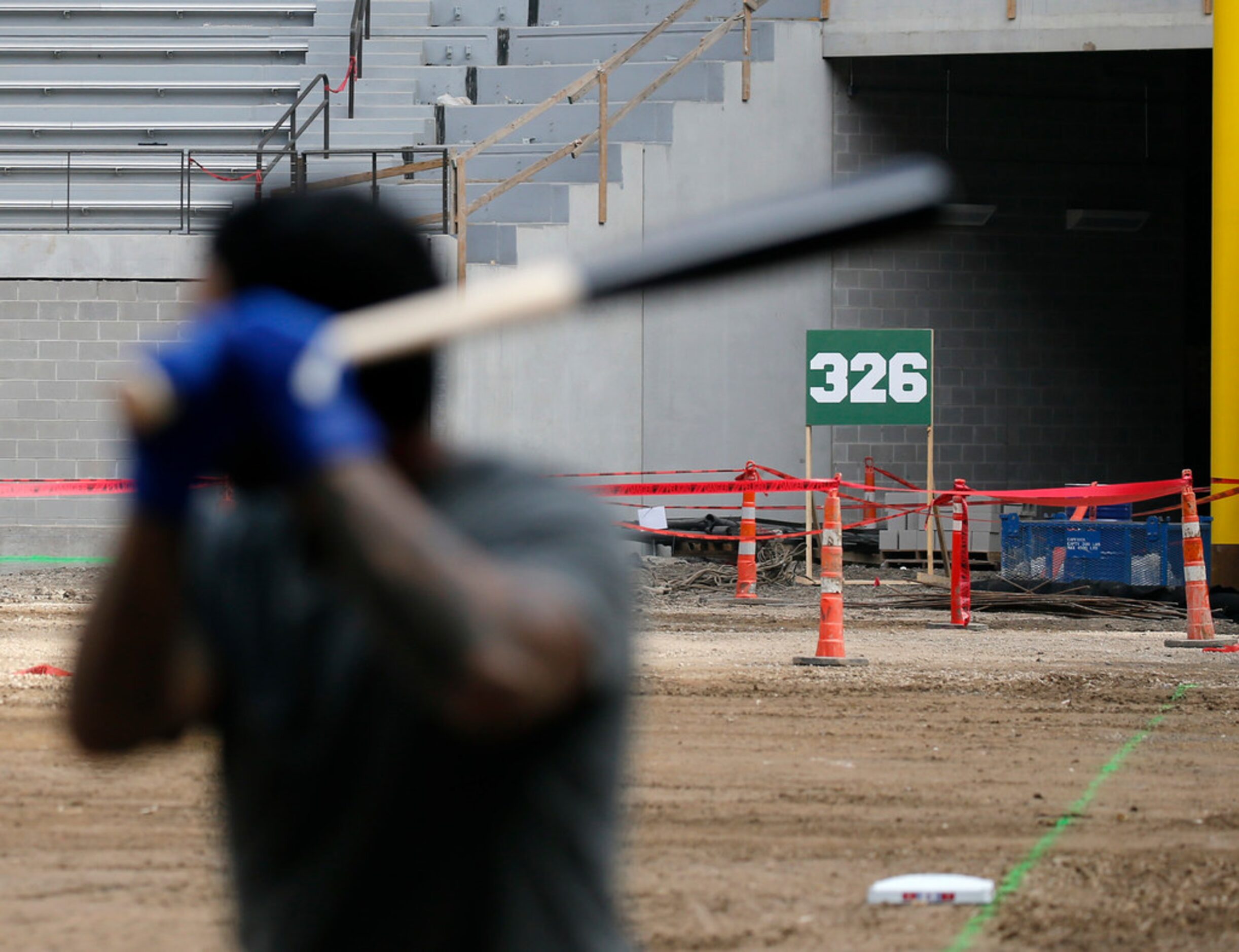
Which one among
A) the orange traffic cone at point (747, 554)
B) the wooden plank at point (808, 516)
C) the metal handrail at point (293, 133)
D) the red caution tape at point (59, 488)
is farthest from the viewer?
the metal handrail at point (293, 133)

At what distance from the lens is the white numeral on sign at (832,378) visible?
704 inches

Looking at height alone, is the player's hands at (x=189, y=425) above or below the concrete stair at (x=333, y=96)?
below

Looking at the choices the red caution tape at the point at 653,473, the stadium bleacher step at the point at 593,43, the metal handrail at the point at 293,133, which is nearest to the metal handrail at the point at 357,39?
the metal handrail at the point at 293,133

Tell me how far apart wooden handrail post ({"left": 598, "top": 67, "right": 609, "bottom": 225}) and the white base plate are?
1597 centimetres

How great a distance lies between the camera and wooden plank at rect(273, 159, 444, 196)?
18.4m

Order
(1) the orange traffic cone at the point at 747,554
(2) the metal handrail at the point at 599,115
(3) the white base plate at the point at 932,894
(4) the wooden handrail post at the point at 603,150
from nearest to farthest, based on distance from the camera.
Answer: (3) the white base plate at the point at 932,894 < (1) the orange traffic cone at the point at 747,554 < (2) the metal handrail at the point at 599,115 < (4) the wooden handrail post at the point at 603,150

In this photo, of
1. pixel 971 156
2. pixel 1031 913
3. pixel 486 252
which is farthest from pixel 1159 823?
pixel 971 156

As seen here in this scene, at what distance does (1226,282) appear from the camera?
590 inches

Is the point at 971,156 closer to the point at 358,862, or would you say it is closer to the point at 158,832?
the point at 158,832

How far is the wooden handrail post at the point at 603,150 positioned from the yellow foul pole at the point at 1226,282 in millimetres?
7515

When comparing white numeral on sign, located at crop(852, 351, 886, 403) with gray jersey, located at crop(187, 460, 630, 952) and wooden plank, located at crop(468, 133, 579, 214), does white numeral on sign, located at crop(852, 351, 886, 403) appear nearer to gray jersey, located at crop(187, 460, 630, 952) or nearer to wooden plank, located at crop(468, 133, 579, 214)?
wooden plank, located at crop(468, 133, 579, 214)

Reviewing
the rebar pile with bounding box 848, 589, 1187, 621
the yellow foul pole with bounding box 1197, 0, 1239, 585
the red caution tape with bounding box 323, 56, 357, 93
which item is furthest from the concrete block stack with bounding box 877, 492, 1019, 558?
the red caution tape with bounding box 323, 56, 357, 93

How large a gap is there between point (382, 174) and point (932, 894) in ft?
50.0

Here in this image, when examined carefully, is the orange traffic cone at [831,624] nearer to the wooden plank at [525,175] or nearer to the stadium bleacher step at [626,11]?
the wooden plank at [525,175]
